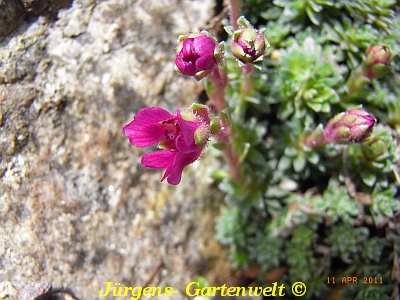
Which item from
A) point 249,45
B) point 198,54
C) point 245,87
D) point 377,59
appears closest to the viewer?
point 198,54

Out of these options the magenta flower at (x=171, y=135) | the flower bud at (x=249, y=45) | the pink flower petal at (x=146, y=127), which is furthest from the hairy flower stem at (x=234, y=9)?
the pink flower petal at (x=146, y=127)

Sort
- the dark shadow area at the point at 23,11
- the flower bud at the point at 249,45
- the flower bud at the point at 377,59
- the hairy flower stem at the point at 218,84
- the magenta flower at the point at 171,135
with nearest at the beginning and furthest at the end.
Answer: the magenta flower at the point at 171,135, the flower bud at the point at 249,45, the hairy flower stem at the point at 218,84, the dark shadow area at the point at 23,11, the flower bud at the point at 377,59

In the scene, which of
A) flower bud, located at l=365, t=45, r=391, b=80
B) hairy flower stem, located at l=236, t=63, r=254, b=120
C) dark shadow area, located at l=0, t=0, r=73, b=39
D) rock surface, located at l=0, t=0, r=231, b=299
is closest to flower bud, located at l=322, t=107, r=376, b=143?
flower bud, located at l=365, t=45, r=391, b=80

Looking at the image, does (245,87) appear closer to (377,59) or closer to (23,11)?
(377,59)

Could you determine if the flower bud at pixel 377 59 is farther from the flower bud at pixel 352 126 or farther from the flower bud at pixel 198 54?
the flower bud at pixel 198 54

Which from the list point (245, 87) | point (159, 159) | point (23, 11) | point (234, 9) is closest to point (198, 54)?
point (159, 159)

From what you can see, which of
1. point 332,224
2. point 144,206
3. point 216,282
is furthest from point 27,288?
point 332,224
